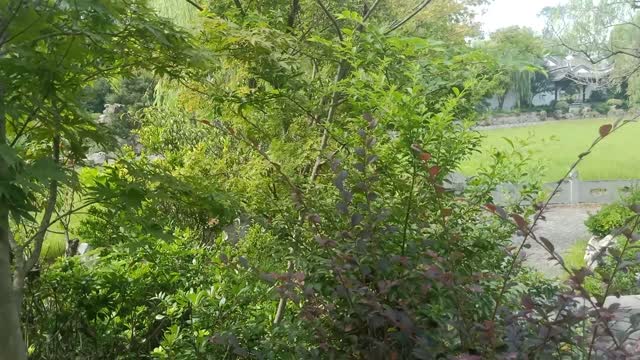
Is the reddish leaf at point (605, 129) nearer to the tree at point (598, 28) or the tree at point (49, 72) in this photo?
the tree at point (49, 72)

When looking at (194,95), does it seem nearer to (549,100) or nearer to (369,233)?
(369,233)

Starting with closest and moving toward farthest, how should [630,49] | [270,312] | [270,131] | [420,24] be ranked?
[270,312] < [270,131] < [420,24] < [630,49]

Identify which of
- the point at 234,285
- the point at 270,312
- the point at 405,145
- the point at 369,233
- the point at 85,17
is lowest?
the point at 270,312

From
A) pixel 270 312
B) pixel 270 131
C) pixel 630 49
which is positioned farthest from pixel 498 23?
pixel 270 312

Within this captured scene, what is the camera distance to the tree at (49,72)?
102cm

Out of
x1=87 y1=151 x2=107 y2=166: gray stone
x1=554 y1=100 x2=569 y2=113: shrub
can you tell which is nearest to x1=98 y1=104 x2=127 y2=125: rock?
x1=87 y1=151 x2=107 y2=166: gray stone

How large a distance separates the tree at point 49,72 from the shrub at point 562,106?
677 centimetres

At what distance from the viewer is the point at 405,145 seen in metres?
1.38

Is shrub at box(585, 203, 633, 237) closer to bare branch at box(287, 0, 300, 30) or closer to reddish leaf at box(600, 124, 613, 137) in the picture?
bare branch at box(287, 0, 300, 30)

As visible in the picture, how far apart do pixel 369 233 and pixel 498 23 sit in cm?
414

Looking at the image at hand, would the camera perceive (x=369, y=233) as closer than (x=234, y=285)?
Yes

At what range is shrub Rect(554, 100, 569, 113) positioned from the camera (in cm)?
737

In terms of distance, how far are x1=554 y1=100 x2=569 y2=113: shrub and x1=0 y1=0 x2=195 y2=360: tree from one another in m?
6.77

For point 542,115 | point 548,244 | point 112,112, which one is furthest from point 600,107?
point 112,112
